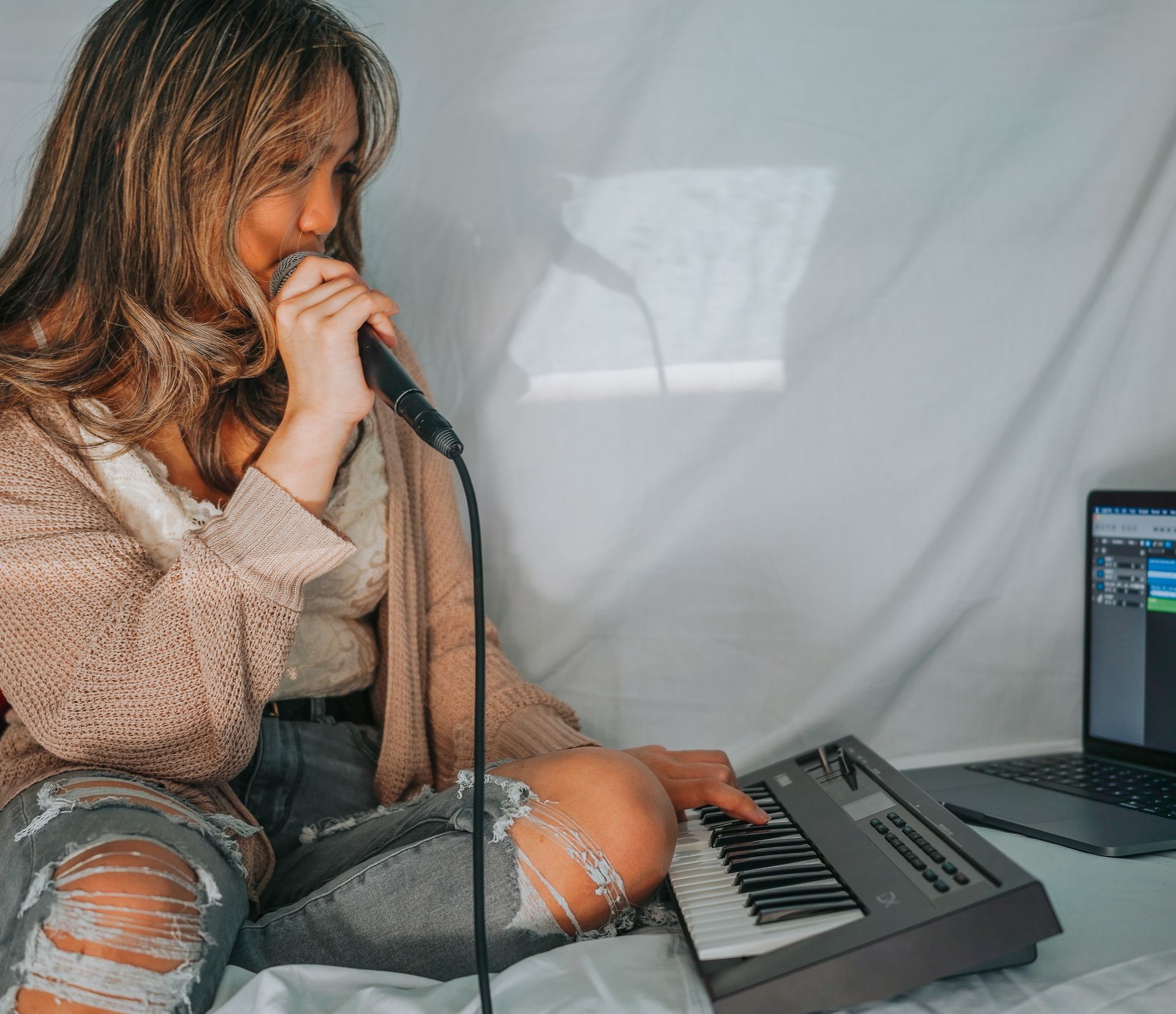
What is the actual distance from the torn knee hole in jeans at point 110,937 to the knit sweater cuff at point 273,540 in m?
0.23

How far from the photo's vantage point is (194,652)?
837mm

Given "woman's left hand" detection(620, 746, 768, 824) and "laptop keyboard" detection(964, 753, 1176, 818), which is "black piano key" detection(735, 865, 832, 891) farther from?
"laptop keyboard" detection(964, 753, 1176, 818)

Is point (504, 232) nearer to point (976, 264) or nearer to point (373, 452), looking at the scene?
point (373, 452)

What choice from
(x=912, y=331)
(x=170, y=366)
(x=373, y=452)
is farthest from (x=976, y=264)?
(x=170, y=366)

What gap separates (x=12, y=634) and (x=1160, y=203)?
131cm

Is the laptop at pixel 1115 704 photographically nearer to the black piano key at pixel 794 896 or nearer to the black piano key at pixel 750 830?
the black piano key at pixel 750 830

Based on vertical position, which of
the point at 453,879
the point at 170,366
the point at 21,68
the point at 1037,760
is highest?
the point at 21,68

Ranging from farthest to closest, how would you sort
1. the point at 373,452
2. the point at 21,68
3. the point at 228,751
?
the point at 21,68, the point at 373,452, the point at 228,751

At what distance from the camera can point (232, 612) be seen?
0.84 m

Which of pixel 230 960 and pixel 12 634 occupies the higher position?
pixel 12 634

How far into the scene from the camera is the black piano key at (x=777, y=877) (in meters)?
0.71

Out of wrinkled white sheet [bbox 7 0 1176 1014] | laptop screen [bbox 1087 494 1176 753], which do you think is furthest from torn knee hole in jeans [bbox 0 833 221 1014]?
laptop screen [bbox 1087 494 1176 753]

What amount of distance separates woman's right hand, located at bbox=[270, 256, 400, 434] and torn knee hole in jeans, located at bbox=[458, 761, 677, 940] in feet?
1.18

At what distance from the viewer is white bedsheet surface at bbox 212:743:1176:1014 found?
66 cm
